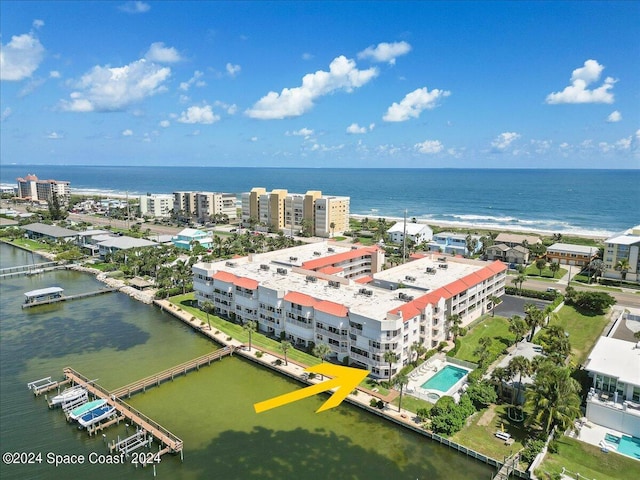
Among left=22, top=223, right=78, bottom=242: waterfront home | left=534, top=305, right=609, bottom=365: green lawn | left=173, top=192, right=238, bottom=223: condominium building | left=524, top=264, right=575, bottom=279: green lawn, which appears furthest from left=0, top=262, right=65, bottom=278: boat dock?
left=524, top=264, right=575, bottom=279: green lawn

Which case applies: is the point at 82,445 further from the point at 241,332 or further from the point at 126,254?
the point at 126,254

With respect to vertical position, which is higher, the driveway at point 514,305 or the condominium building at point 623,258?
the condominium building at point 623,258

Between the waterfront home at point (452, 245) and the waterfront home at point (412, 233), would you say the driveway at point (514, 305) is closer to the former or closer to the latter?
the waterfront home at point (452, 245)

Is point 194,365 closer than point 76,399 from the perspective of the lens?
No

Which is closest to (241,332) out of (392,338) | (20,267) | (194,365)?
(194,365)

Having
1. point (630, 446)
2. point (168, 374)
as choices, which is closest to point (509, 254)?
point (630, 446)

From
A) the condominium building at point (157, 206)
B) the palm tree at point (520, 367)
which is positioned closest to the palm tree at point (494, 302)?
the palm tree at point (520, 367)
